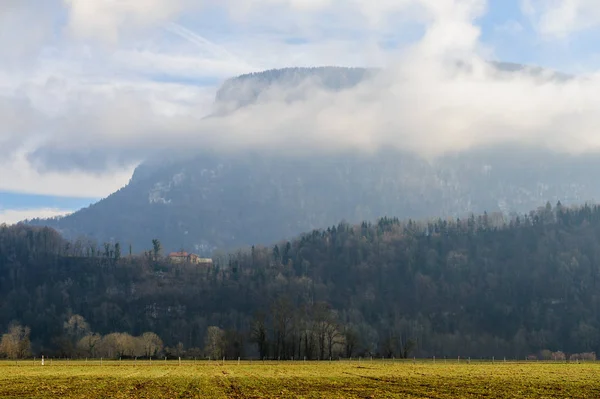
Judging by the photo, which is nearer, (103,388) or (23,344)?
(103,388)

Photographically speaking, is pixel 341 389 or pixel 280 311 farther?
pixel 280 311

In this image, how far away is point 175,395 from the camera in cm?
6175

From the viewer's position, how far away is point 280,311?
655 ft

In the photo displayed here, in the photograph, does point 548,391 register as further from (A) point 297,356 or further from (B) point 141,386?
(A) point 297,356

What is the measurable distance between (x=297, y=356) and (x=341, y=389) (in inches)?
4947

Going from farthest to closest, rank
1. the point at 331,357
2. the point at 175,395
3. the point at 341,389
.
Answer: the point at 331,357 → the point at 341,389 → the point at 175,395

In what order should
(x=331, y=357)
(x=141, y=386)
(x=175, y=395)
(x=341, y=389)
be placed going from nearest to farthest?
(x=175, y=395)
(x=341, y=389)
(x=141, y=386)
(x=331, y=357)

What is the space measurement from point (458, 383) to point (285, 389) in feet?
63.5

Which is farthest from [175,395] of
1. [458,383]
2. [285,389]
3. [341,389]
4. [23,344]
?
[23,344]

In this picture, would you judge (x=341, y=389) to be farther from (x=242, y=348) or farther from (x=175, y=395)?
(x=242, y=348)

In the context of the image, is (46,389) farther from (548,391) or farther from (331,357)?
(331,357)

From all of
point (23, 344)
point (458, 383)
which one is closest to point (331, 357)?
point (23, 344)

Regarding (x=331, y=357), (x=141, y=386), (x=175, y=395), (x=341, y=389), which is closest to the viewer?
(x=175, y=395)

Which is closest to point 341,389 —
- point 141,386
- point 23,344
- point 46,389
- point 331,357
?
point 141,386
